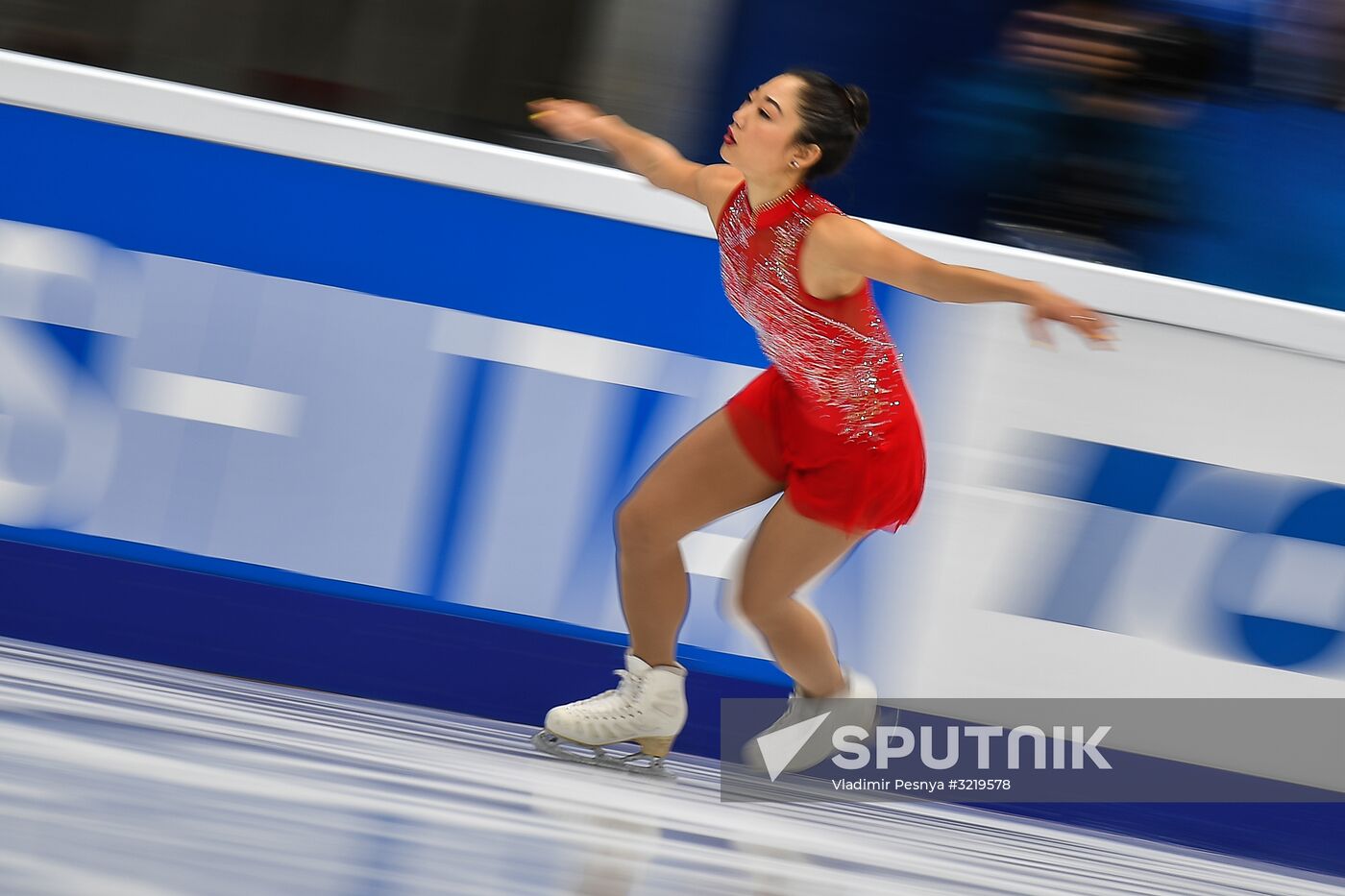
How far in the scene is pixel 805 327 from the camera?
2.50m

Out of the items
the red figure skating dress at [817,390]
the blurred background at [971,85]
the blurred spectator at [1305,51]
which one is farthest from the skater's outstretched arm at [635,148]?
the blurred spectator at [1305,51]

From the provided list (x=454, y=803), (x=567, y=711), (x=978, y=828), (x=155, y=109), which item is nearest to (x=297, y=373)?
(x=155, y=109)

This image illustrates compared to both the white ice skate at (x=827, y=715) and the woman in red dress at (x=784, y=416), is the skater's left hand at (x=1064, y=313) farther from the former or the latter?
the white ice skate at (x=827, y=715)

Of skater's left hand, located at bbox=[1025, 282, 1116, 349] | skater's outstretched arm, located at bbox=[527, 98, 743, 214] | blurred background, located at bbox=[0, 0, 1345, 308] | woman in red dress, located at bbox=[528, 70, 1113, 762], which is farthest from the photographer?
blurred background, located at bbox=[0, 0, 1345, 308]

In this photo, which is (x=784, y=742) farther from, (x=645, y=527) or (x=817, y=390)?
(x=817, y=390)

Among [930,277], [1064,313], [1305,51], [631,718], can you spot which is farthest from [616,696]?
[1305,51]

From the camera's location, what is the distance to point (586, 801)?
7.06ft

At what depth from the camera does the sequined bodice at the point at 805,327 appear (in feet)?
8.16

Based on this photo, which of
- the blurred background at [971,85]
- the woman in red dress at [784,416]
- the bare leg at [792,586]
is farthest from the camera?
the blurred background at [971,85]

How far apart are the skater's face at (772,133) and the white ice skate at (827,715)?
3.30 feet

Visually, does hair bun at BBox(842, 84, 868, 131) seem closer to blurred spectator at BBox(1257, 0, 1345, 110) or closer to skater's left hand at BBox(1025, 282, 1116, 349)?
skater's left hand at BBox(1025, 282, 1116, 349)

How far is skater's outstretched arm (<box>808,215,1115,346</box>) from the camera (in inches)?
87.5

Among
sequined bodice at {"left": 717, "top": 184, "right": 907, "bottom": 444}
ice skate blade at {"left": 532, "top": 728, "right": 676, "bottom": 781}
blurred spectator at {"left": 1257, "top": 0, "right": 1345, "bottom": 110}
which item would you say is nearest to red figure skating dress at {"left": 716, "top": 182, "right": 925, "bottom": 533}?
sequined bodice at {"left": 717, "top": 184, "right": 907, "bottom": 444}

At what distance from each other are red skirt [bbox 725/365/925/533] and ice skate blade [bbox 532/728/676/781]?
0.55 metres
